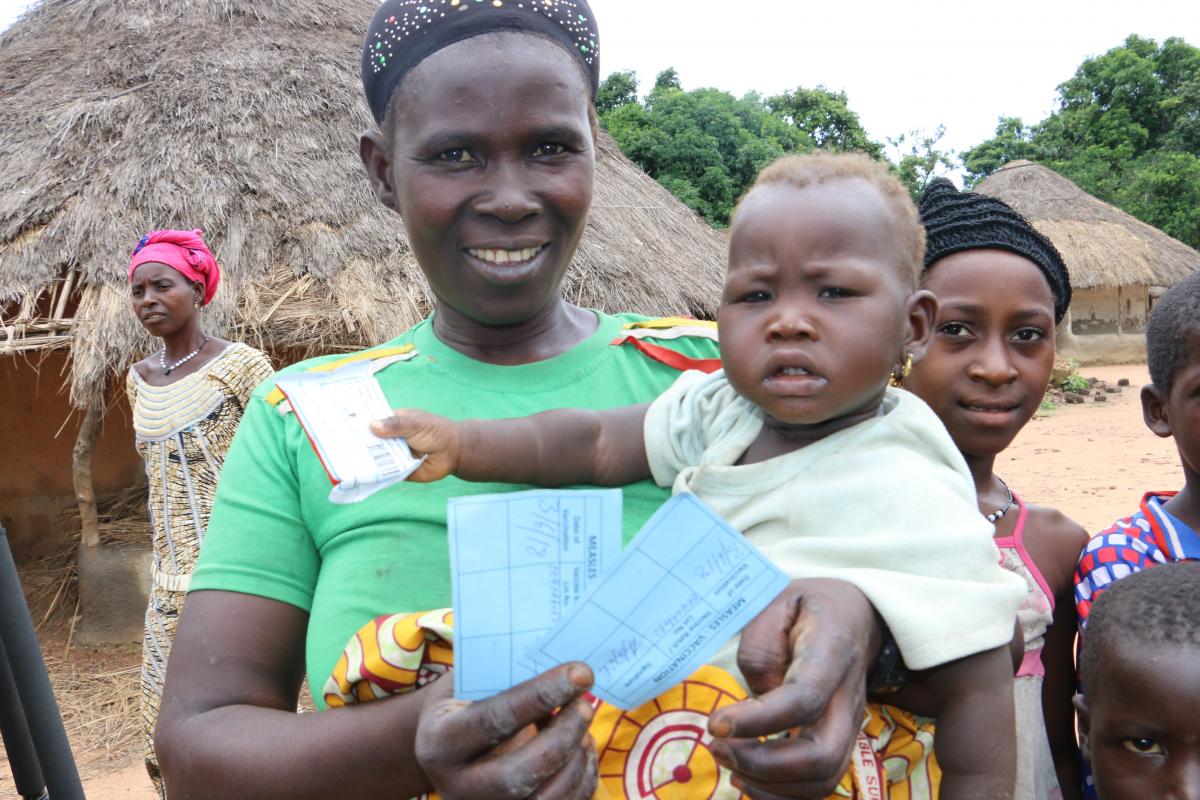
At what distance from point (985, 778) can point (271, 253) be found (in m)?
6.41

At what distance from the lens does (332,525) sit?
4.45 ft

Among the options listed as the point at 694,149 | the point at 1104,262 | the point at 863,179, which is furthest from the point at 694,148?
the point at 863,179

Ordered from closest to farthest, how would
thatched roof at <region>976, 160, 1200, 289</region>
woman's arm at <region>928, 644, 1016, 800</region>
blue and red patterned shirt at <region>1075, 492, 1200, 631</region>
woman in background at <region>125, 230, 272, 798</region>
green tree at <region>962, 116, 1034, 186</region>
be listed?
woman's arm at <region>928, 644, 1016, 800</region>
blue and red patterned shirt at <region>1075, 492, 1200, 631</region>
woman in background at <region>125, 230, 272, 798</region>
thatched roof at <region>976, 160, 1200, 289</region>
green tree at <region>962, 116, 1034, 186</region>

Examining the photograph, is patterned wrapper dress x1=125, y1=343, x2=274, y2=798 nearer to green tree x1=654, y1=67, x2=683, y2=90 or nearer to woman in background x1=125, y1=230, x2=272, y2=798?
woman in background x1=125, y1=230, x2=272, y2=798

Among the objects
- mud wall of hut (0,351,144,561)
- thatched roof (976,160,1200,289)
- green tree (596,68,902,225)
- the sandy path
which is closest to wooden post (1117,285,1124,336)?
thatched roof (976,160,1200,289)

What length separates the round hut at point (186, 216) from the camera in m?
6.38

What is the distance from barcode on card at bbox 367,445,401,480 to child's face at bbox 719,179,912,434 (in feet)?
1.77

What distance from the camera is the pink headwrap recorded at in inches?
195

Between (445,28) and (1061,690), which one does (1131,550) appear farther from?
(445,28)

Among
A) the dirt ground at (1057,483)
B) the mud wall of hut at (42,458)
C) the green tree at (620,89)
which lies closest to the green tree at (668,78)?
the green tree at (620,89)

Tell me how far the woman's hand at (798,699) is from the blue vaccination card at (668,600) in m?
0.08

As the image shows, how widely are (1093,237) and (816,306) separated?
23049 mm

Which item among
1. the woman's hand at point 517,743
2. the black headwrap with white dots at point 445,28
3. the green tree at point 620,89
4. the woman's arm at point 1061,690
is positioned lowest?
the woman's arm at point 1061,690

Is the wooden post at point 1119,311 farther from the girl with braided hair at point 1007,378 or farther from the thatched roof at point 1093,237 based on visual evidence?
the girl with braided hair at point 1007,378
